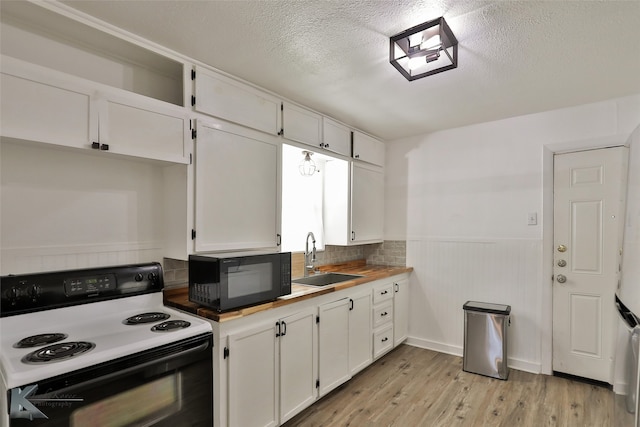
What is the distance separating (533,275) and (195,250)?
2.98 m

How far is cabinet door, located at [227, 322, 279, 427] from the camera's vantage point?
1861 millimetres

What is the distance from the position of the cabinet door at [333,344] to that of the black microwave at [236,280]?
50 centimetres

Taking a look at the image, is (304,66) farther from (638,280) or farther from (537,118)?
(537,118)

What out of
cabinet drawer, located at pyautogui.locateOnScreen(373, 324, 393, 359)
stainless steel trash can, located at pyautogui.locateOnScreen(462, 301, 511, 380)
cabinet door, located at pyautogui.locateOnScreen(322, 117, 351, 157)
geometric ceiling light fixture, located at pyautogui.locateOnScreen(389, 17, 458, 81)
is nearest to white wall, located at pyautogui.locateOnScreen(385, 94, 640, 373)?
stainless steel trash can, located at pyautogui.locateOnScreen(462, 301, 511, 380)

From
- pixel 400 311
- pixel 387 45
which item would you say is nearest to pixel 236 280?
pixel 387 45

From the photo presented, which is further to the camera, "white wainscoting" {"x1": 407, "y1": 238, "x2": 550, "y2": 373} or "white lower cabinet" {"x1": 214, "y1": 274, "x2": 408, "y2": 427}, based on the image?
"white wainscoting" {"x1": 407, "y1": 238, "x2": 550, "y2": 373}

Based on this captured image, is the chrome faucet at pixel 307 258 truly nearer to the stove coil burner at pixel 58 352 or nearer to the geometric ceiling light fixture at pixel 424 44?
the geometric ceiling light fixture at pixel 424 44

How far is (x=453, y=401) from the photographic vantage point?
8.55 ft

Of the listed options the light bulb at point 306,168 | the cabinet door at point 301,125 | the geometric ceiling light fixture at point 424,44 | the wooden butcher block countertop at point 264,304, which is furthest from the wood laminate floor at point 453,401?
the geometric ceiling light fixture at point 424,44

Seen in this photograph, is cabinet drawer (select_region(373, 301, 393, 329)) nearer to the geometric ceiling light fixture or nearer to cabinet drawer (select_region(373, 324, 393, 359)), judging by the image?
cabinet drawer (select_region(373, 324, 393, 359))

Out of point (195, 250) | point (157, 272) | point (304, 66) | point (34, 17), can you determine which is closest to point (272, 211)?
point (195, 250)

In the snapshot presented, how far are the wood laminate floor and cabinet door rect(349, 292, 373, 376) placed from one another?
16cm

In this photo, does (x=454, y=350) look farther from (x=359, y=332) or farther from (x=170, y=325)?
(x=170, y=325)

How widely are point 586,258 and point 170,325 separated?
132 inches
